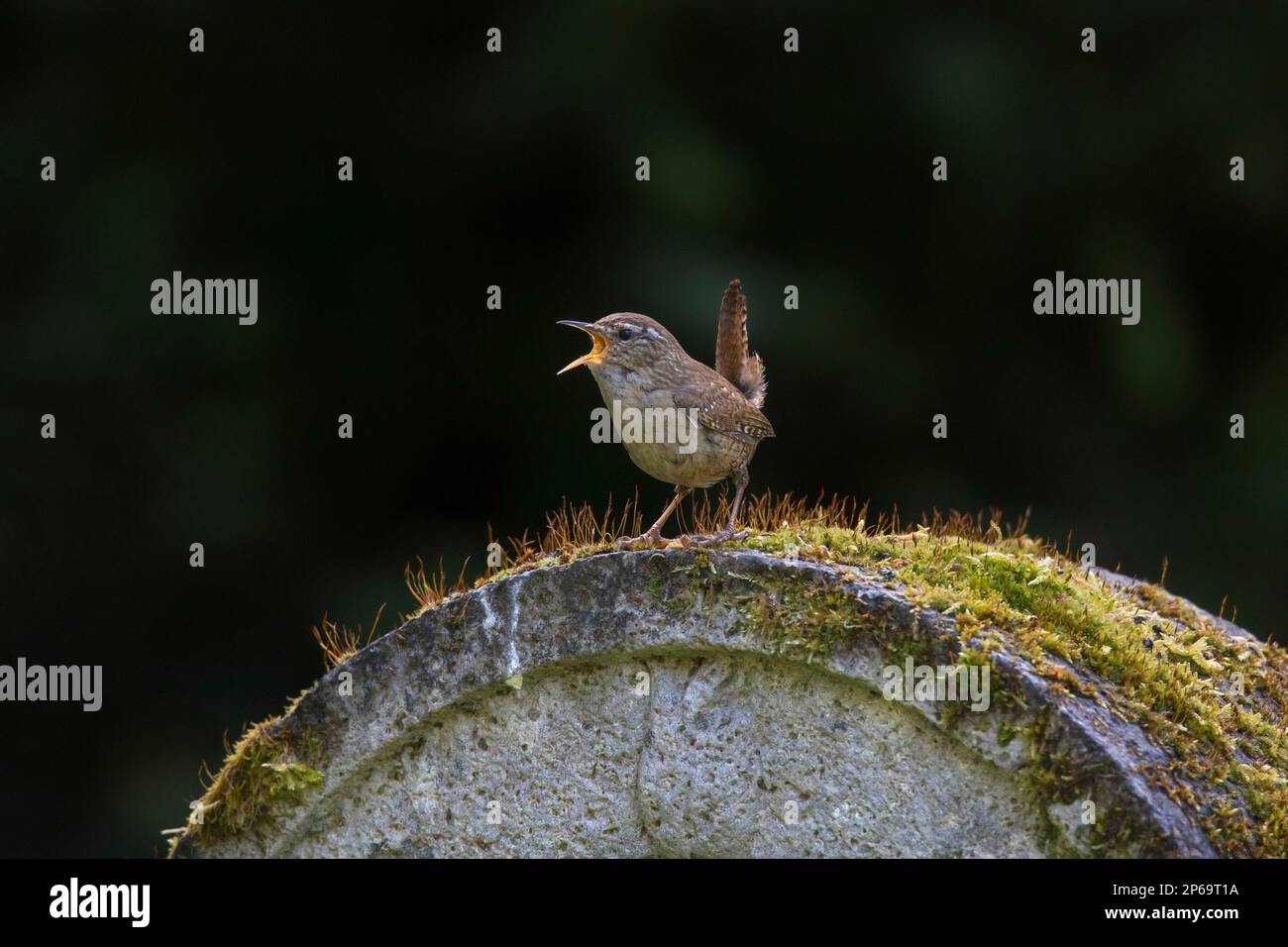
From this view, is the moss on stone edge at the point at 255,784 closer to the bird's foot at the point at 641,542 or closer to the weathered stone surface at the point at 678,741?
the weathered stone surface at the point at 678,741

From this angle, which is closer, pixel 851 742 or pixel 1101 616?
pixel 851 742

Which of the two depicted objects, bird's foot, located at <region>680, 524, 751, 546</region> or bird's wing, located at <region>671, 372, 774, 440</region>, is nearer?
bird's foot, located at <region>680, 524, 751, 546</region>

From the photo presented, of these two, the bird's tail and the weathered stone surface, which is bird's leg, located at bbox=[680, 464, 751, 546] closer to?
the weathered stone surface

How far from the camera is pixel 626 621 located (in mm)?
3816

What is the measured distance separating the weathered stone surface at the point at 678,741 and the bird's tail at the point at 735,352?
134cm

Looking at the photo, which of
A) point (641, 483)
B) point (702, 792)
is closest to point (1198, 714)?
point (702, 792)

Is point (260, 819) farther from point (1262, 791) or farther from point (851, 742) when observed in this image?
point (1262, 791)

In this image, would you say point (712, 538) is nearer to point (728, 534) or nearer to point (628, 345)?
point (728, 534)

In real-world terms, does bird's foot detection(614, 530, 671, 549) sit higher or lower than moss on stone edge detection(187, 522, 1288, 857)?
higher

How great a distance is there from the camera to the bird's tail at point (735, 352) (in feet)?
16.7

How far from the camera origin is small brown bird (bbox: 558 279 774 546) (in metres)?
4.35

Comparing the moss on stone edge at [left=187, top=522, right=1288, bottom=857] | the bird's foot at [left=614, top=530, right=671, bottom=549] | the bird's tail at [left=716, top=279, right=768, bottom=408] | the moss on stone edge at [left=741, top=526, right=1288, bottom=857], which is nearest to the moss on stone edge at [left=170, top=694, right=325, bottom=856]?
the moss on stone edge at [left=187, top=522, right=1288, bottom=857]

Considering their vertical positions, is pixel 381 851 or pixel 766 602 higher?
pixel 766 602

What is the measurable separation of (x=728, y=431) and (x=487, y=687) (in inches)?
38.6
